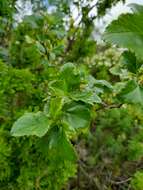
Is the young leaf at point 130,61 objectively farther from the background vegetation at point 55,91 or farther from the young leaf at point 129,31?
the young leaf at point 129,31

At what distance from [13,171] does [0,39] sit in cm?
63

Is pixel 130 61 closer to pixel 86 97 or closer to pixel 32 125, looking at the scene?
pixel 86 97

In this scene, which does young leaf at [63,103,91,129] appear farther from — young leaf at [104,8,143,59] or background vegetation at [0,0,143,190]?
young leaf at [104,8,143,59]

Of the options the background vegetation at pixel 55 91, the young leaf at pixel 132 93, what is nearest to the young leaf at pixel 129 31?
the background vegetation at pixel 55 91

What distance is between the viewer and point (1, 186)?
1.23 m

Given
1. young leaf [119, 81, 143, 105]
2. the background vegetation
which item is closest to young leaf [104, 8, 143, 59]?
the background vegetation

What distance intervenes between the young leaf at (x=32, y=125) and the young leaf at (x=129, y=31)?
21 centimetres

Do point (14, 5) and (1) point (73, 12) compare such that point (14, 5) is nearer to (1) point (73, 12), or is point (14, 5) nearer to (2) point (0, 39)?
(2) point (0, 39)

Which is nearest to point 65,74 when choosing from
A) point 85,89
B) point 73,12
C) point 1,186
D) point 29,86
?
point 85,89

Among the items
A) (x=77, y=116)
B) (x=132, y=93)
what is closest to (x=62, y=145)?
(x=77, y=116)

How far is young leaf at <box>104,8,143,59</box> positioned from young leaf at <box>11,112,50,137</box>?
21 cm

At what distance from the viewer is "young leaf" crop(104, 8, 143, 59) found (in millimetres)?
766

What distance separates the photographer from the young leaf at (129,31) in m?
0.77

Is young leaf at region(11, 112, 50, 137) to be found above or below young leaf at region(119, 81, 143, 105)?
below
